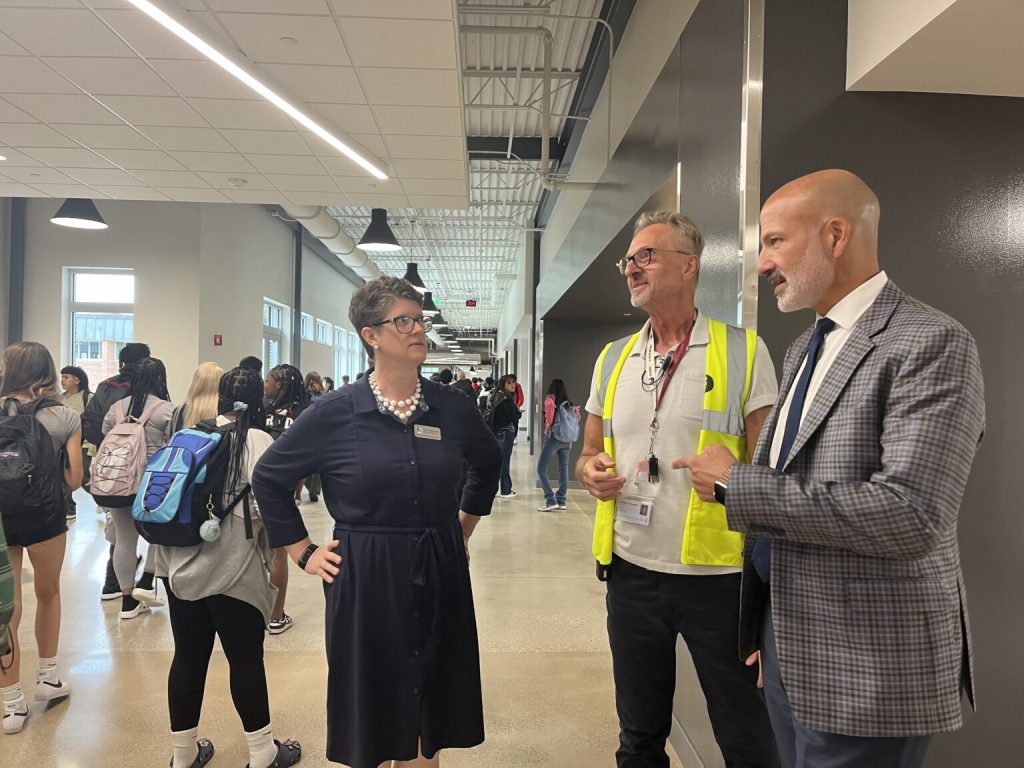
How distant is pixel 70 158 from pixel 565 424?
5784 millimetres

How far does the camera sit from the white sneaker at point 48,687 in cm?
273

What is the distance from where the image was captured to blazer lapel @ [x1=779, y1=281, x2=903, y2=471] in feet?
3.52

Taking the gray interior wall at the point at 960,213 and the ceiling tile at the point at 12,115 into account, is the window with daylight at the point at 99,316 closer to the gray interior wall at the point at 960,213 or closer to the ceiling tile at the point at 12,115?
the ceiling tile at the point at 12,115

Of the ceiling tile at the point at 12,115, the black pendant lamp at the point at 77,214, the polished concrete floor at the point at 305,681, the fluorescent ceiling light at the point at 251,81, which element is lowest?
the polished concrete floor at the point at 305,681

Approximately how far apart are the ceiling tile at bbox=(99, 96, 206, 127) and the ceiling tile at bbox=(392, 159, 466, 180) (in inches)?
71.0

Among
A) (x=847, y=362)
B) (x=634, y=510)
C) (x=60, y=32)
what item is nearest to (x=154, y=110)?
(x=60, y=32)

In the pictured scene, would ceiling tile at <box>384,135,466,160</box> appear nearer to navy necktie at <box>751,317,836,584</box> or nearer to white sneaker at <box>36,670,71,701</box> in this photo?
white sneaker at <box>36,670,71,701</box>

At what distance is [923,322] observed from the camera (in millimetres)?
1026

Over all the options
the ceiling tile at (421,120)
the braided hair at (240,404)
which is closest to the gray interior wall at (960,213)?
the braided hair at (240,404)

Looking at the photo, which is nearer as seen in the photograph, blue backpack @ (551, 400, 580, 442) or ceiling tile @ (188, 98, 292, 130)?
ceiling tile @ (188, 98, 292, 130)

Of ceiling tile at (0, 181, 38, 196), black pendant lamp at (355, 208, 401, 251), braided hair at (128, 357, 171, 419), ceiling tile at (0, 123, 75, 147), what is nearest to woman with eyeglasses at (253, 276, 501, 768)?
braided hair at (128, 357, 171, 419)

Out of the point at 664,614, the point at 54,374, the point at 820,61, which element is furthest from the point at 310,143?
the point at 664,614

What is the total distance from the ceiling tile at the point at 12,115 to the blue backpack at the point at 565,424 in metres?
5.69

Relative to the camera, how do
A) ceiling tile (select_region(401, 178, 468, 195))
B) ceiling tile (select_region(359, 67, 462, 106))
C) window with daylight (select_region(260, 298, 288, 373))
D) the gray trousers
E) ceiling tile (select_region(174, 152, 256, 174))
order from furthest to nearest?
window with daylight (select_region(260, 298, 288, 373)) < ceiling tile (select_region(401, 178, 468, 195)) < ceiling tile (select_region(174, 152, 256, 174)) < ceiling tile (select_region(359, 67, 462, 106)) < the gray trousers
